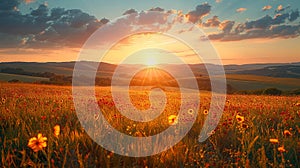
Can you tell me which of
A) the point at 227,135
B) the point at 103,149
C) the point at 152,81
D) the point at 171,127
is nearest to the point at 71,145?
the point at 103,149

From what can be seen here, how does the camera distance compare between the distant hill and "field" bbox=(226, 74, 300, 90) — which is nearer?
the distant hill

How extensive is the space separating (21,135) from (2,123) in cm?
124

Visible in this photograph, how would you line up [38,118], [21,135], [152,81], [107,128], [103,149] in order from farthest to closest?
[152,81], [38,118], [107,128], [21,135], [103,149]

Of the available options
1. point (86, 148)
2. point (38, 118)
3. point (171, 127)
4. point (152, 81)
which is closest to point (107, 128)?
point (86, 148)

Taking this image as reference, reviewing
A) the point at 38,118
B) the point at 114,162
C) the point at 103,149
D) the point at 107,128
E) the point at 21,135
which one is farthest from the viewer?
the point at 38,118

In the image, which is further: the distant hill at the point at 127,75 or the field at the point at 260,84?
the field at the point at 260,84

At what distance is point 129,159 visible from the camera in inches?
125

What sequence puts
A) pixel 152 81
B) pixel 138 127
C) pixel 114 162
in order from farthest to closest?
pixel 152 81 < pixel 138 127 < pixel 114 162

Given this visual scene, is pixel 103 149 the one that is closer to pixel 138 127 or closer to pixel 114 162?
pixel 114 162

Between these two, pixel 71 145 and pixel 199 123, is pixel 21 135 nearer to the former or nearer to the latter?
pixel 71 145

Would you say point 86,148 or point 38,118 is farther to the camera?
point 38,118

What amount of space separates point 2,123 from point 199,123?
361cm

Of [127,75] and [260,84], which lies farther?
[127,75]

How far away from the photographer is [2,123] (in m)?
4.76
